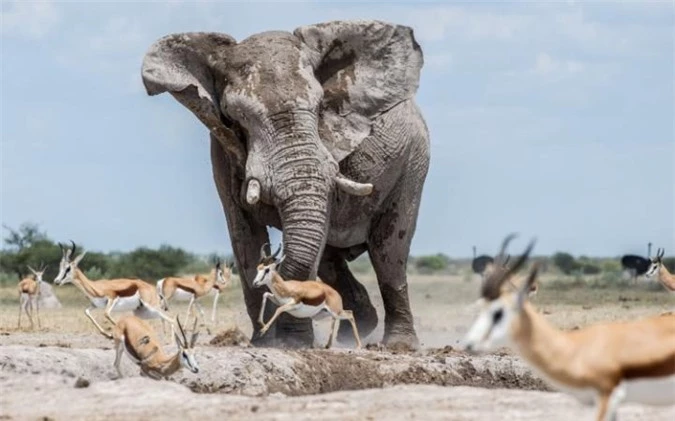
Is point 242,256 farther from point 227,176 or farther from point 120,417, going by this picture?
point 120,417

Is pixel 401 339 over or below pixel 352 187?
below

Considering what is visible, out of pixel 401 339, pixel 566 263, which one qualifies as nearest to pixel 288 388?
pixel 401 339

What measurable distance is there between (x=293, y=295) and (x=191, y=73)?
297cm

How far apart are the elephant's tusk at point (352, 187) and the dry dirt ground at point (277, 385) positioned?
1.69 m

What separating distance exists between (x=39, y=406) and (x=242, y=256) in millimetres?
6924

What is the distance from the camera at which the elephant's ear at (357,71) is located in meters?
20.6

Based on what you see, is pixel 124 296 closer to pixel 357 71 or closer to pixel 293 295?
pixel 357 71

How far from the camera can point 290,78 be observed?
1956cm

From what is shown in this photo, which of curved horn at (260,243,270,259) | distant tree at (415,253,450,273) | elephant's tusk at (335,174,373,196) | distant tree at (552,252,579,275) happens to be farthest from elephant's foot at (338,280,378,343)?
distant tree at (415,253,450,273)

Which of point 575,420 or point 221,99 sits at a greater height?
point 221,99

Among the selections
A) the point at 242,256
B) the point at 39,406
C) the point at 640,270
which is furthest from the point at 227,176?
the point at 640,270

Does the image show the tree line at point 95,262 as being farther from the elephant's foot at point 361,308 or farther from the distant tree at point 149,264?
the elephant's foot at point 361,308

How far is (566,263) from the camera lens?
87.0 m

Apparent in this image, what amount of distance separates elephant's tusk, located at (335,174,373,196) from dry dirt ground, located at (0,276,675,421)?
1.69 metres
